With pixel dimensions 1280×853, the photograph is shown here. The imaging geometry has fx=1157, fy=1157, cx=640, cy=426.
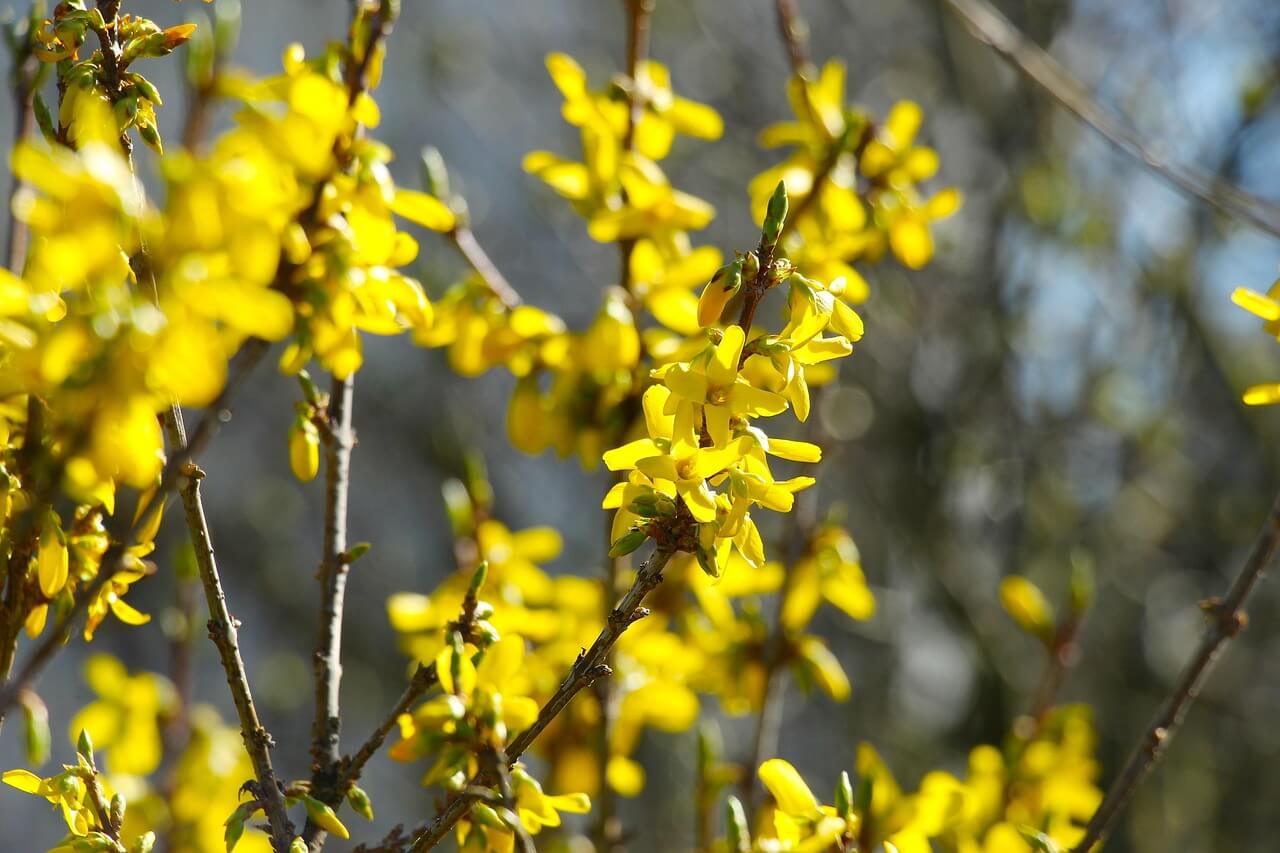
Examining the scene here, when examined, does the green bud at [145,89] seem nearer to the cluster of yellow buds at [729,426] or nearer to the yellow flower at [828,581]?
the cluster of yellow buds at [729,426]

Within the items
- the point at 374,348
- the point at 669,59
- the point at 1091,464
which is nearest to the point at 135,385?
the point at 1091,464

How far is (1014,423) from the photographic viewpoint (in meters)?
3.69

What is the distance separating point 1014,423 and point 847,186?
2204 millimetres

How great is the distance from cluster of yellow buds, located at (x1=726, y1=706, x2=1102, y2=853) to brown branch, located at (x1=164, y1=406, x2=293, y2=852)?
438 mm

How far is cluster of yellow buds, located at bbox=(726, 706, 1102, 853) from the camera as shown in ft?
3.86

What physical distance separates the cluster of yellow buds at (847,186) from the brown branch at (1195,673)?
1.99ft

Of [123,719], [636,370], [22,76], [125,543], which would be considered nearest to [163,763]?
[123,719]

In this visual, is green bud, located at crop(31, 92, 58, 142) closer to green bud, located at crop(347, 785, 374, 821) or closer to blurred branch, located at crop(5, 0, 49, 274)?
blurred branch, located at crop(5, 0, 49, 274)

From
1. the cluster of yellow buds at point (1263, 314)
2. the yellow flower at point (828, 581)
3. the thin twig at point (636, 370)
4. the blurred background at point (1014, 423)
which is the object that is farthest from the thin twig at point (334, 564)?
the blurred background at point (1014, 423)

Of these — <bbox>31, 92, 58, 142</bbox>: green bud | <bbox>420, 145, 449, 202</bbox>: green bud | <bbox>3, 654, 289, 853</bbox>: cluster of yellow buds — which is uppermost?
<bbox>420, 145, 449, 202</bbox>: green bud

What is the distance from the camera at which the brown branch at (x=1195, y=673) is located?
126cm

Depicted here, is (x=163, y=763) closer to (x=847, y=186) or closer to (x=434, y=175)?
(x=434, y=175)

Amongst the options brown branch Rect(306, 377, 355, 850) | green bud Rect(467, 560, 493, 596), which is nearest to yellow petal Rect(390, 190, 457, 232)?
brown branch Rect(306, 377, 355, 850)

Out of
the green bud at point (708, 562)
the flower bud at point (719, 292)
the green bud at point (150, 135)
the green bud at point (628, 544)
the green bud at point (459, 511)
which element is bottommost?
the green bud at point (459, 511)
